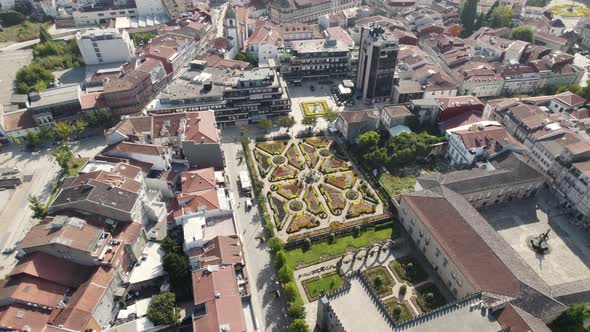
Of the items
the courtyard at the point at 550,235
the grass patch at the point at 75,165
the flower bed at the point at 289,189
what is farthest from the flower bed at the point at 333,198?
the grass patch at the point at 75,165

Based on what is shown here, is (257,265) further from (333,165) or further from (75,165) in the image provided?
(75,165)

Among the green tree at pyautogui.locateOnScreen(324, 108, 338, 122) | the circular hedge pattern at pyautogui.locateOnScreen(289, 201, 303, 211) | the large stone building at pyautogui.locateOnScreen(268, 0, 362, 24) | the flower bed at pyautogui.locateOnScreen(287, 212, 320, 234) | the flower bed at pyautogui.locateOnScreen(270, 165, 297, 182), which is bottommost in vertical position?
the flower bed at pyautogui.locateOnScreen(287, 212, 320, 234)

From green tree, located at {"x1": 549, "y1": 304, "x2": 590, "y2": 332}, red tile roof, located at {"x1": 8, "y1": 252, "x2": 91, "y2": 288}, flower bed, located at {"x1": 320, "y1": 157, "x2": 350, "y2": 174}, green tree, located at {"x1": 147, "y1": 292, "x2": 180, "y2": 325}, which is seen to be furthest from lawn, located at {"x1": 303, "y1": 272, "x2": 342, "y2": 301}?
red tile roof, located at {"x1": 8, "y1": 252, "x2": 91, "y2": 288}

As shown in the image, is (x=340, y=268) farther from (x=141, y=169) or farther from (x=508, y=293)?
(x=141, y=169)

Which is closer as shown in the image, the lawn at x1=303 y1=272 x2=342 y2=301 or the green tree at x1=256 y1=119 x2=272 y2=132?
the lawn at x1=303 y1=272 x2=342 y2=301

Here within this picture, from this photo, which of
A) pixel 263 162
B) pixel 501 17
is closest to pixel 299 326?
pixel 263 162

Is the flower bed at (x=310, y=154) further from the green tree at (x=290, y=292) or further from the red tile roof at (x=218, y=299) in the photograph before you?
the red tile roof at (x=218, y=299)

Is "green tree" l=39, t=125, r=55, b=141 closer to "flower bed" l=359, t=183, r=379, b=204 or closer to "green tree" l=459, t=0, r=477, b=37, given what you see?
"flower bed" l=359, t=183, r=379, b=204
